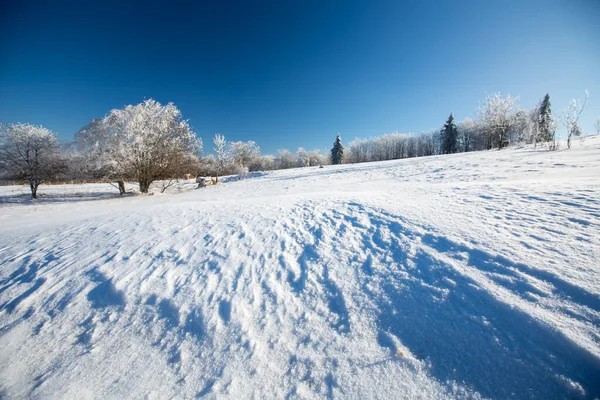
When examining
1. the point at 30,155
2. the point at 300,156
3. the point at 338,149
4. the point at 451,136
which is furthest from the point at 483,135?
the point at 30,155

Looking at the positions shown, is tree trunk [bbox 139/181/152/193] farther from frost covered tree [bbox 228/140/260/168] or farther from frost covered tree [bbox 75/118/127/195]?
frost covered tree [bbox 228/140/260/168]

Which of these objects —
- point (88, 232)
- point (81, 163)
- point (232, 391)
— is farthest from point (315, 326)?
point (81, 163)

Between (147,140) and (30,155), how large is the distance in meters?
8.33

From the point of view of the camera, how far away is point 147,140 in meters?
14.7

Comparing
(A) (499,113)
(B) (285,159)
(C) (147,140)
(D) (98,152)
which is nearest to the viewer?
(D) (98,152)

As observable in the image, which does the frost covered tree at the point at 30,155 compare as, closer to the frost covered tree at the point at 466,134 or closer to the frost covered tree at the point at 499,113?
the frost covered tree at the point at 499,113

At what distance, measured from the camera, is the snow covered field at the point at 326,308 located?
6.28 ft

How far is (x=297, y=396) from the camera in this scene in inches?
73.7

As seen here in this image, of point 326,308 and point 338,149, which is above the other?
point 338,149

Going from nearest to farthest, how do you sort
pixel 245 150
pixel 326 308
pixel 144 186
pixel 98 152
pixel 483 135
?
pixel 326 308 → pixel 98 152 → pixel 144 186 → pixel 483 135 → pixel 245 150

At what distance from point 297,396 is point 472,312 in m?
2.06

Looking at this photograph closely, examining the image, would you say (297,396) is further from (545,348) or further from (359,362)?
(545,348)

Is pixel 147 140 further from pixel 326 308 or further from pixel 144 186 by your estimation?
pixel 326 308

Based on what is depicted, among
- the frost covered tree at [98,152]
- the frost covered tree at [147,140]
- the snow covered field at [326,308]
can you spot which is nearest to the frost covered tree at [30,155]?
the frost covered tree at [98,152]
